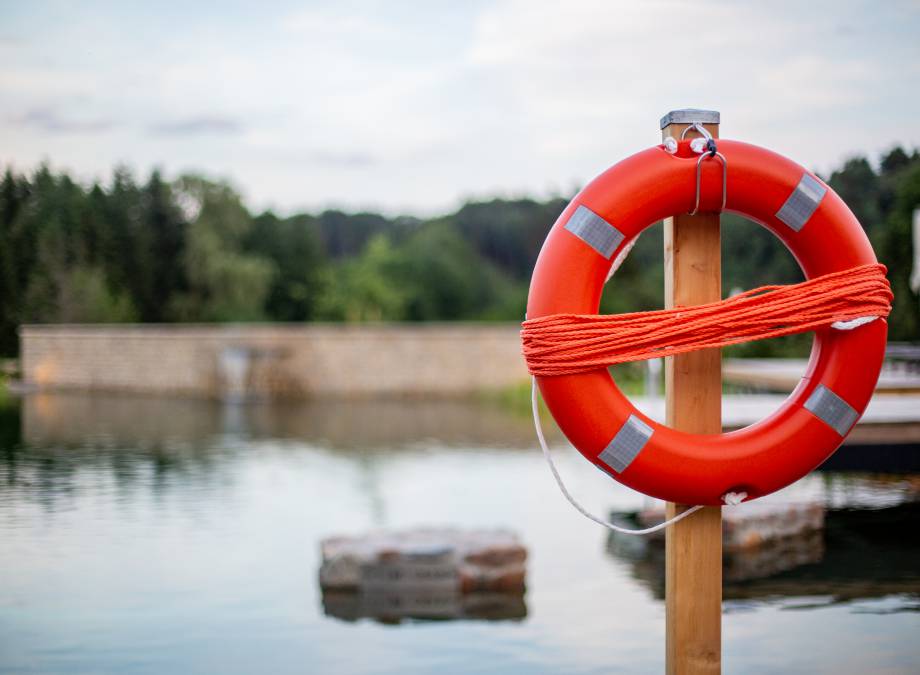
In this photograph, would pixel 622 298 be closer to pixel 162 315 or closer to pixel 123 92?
pixel 162 315

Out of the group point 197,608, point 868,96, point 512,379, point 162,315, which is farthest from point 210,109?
point 197,608

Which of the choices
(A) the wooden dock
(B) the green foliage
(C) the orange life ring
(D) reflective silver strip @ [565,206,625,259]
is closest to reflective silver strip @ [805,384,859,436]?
(C) the orange life ring

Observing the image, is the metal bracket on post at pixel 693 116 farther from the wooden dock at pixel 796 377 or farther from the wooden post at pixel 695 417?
the wooden dock at pixel 796 377

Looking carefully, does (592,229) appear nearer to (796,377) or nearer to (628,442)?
(628,442)

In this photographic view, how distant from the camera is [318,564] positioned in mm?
3754

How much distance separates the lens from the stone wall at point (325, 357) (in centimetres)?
1203

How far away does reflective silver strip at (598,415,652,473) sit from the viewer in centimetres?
177

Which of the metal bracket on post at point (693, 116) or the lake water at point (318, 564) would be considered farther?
the lake water at point (318, 564)

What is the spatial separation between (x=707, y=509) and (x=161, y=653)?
1710 millimetres

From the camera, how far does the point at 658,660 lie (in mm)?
2799

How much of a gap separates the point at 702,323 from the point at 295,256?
23.5 metres

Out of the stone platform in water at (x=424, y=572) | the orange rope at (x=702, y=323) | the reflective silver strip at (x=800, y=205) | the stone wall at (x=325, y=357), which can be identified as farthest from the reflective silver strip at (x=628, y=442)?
the stone wall at (x=325, y=357)

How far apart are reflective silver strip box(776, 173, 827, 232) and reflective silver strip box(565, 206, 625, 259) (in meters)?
0.31

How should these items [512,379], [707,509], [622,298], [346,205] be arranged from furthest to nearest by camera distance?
[346,205]
[622,298]
[512,379]
[707,509]
